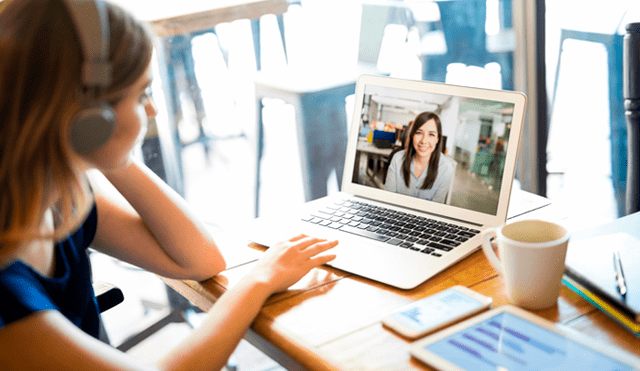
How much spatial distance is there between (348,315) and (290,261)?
15 cm

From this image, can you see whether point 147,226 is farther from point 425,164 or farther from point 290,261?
point 425,164

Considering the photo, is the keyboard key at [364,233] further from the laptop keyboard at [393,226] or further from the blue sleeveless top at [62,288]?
the blue sleeveless top at [62,288]

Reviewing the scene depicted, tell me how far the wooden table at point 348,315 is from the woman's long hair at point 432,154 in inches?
7.0

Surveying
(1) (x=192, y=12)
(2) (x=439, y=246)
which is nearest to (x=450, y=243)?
(2) (x=439, y=246)

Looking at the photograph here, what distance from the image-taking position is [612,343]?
688 mm

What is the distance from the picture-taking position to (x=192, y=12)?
82.2 inches

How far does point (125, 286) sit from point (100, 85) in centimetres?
173

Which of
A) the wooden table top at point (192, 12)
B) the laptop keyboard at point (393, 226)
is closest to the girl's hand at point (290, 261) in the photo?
the laptop keyboard at point (393, 226)

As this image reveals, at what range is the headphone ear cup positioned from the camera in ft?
2.09

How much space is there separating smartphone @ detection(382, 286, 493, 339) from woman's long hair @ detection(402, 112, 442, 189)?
0.99 feet

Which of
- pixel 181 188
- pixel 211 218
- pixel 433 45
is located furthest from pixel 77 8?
pixel 433 45

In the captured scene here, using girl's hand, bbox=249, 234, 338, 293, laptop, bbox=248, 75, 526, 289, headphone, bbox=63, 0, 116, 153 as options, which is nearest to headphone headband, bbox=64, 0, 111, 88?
headphone, bbox=63, 0, 116, 153

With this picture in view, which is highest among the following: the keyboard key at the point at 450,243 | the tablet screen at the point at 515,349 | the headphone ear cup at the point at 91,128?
the headphone ear cup at the point at 91,128

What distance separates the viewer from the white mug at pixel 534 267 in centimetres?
75
